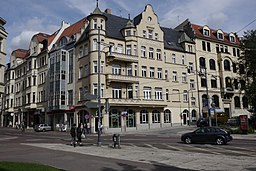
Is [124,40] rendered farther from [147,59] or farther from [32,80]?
[32,80]

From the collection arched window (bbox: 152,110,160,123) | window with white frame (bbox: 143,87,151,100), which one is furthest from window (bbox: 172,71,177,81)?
arched window (bbox: 152,110,160,123)

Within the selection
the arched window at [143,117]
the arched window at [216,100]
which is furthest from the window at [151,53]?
the arched window at [216,100]

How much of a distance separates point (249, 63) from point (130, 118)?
19.5m

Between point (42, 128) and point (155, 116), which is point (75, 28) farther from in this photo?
point (155, 116)

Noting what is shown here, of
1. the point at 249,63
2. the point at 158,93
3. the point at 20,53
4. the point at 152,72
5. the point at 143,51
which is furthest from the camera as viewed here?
the point at 20,53

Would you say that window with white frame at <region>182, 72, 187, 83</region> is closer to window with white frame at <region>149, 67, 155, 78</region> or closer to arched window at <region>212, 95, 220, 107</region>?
arched window at <region>212, 95, 220, 107</region>

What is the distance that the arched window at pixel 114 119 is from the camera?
4153 cm

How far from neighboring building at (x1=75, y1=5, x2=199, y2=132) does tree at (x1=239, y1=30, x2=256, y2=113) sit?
42.0 feet

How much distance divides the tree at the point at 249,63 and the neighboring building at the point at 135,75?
12.8 meters

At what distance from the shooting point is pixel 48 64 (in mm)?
51875

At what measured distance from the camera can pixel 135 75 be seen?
45000mm

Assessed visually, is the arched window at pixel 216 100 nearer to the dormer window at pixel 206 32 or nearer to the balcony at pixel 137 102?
Result: the dormer window at pixel 206 32

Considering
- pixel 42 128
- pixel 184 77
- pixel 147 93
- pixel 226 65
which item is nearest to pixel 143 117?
pixel 147 93

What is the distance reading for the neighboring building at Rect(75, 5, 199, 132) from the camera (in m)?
41.7
